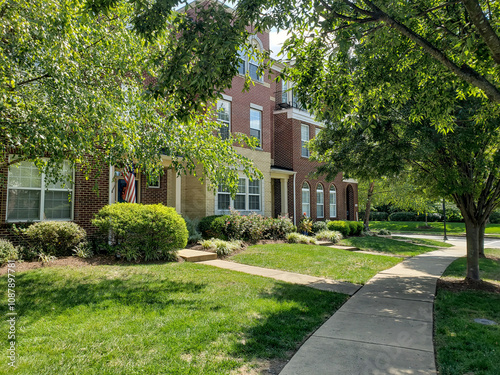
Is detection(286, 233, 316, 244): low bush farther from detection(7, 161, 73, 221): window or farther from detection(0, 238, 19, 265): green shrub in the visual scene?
detection(0, 238, 19, 265): green shrub

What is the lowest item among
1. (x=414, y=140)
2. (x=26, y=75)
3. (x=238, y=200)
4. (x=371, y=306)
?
(x=371, y=306)

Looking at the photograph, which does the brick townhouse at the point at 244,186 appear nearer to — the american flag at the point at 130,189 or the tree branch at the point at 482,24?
the american flag at the point at 130,189

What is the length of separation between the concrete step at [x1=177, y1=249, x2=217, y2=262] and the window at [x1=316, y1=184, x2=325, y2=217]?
1240 centimetres

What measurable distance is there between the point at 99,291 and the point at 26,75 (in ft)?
13.2

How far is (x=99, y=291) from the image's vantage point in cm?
614

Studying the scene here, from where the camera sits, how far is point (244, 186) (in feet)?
55.2

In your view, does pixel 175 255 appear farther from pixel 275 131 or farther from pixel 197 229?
pixel 275 131

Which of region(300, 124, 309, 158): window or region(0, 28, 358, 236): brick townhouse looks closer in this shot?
region(0, 28, 358, 236): brick townhouse

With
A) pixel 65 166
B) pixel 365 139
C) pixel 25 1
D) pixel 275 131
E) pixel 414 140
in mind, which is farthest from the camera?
pixel 275 131

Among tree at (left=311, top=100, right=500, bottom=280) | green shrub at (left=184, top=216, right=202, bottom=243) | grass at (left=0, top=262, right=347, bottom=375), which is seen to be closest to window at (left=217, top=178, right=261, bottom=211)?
green shrub at (left=184, top=216, right=202, bottom=243)

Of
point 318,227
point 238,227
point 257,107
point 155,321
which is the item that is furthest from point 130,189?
point 318,227

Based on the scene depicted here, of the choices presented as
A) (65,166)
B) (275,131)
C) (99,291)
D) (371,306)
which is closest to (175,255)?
(99,291)

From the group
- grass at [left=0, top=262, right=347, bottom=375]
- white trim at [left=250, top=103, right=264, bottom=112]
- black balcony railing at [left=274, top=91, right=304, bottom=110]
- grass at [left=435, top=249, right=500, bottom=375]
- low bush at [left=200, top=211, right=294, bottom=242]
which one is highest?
black balcony railing at [left=274, top=91, right=304, bottom=110]

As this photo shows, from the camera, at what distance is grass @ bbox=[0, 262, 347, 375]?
3.63 metres
